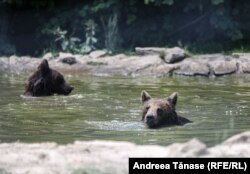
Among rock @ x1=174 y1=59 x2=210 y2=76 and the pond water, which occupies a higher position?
rock @ x1=174 y1=59 x2=210 y2=76

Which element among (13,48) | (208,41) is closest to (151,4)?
(208,41)

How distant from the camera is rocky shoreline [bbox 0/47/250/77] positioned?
18328 mm

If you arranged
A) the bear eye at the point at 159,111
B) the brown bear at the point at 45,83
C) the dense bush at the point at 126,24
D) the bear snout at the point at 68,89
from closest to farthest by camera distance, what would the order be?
1. the bear eye at the point at 159,111
2. the brown bear at the point at 45,83
3. the bear snout at the point at 68,89
4. the dense bush at the point at 126,24

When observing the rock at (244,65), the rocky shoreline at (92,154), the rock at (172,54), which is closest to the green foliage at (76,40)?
the rock at (172,54)

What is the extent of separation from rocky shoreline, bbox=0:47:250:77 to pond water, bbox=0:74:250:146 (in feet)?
4.25

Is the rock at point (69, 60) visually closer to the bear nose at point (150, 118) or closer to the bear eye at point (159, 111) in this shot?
the bear eye at point (159, 111)

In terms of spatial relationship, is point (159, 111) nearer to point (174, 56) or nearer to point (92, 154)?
point (92, 154)

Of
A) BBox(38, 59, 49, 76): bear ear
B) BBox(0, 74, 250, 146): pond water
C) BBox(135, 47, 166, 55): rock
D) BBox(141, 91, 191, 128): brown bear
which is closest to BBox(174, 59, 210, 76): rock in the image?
BBox(0, 74, 250, 146): pond water

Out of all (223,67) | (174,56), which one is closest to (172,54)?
(174,56)

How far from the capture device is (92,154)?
22.2 ft

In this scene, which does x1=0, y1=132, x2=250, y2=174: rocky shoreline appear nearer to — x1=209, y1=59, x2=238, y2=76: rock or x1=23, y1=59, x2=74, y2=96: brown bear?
x1=23, y1=59, x2=74, y2=96: brown bear

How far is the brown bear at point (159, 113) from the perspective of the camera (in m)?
9.88

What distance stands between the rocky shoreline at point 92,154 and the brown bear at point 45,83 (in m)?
5.86

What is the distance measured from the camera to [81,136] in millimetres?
9281
